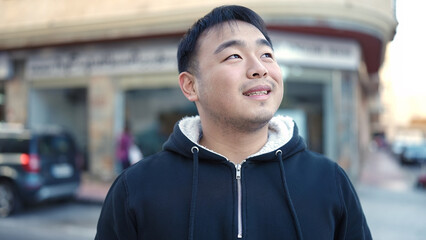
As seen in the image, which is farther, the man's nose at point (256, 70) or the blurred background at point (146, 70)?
the blurred background at point (146, 70)

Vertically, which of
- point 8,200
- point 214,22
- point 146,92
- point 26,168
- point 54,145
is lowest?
point 8,200

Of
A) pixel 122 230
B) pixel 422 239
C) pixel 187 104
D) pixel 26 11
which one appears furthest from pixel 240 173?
pixel 26 11

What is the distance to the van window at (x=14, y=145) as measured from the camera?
7320 mm

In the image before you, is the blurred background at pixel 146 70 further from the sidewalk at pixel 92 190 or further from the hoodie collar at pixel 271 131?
the hoodie collar at pixel 271 131

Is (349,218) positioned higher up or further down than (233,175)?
further down

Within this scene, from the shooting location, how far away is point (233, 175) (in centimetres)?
143

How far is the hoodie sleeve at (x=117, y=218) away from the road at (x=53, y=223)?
15.8 ft

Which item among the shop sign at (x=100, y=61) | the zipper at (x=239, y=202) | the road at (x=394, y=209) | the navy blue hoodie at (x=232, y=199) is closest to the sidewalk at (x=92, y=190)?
the shop sign at (x=100, y=61)

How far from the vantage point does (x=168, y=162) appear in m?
1.50

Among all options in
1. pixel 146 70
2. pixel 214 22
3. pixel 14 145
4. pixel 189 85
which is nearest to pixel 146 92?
pixel 146 70

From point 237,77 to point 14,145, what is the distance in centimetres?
710

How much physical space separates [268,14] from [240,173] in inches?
312

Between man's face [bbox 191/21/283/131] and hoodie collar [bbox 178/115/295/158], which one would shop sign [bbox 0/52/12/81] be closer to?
hoodie collar [bbox 178/115/295/158]

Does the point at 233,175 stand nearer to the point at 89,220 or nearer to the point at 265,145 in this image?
the point at 265,145
